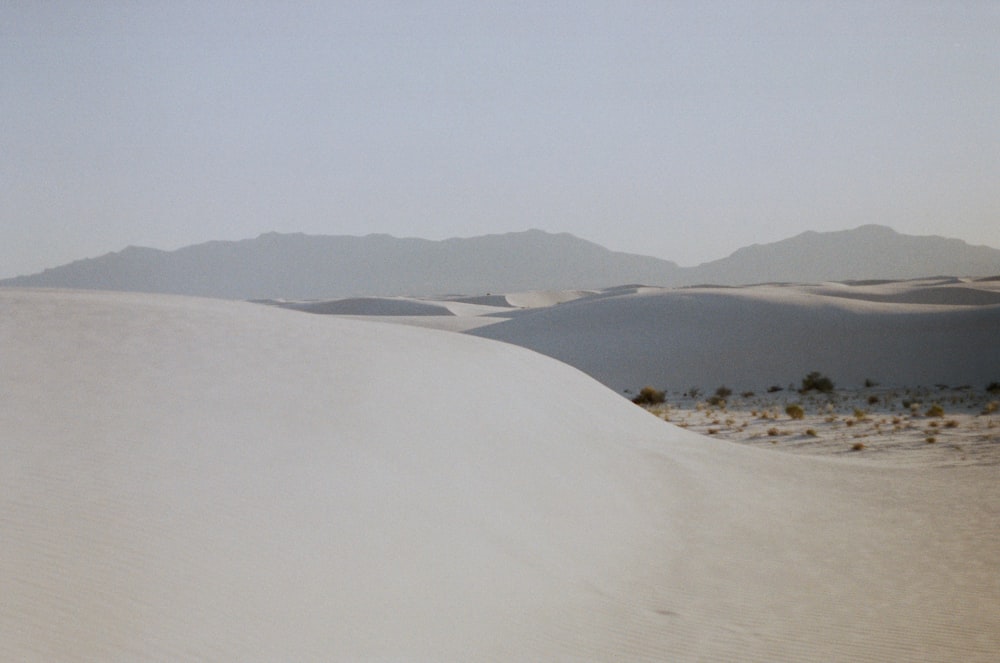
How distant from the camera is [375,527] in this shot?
7.19 meters

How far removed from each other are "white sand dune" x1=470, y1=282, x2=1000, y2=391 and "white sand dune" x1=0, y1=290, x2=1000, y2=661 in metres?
22.6

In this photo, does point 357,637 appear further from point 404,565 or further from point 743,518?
point 743,518

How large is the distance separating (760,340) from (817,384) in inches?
284

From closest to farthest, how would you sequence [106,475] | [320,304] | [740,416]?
1. [106,475]
2. [740,416]
3. [320,304]

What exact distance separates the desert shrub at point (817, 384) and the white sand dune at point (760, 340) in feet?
6.83

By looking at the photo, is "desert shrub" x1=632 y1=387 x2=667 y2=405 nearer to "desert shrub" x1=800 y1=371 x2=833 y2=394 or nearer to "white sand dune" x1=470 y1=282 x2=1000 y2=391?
"white sand dune" x1=470 y1=282 x2=1000 y2=391

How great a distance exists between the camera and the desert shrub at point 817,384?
103 ft

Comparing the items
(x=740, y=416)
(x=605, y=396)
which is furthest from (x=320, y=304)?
(x=605, y=396)

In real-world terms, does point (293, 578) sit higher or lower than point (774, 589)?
higher

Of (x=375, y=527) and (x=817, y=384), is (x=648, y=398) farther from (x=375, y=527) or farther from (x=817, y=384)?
(x=375, y=527)

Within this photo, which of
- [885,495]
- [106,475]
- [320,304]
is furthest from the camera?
[320,304]

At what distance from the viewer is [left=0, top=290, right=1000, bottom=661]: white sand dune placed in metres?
5.38

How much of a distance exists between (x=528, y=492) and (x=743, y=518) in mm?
3213

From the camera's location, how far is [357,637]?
18.7 feet
